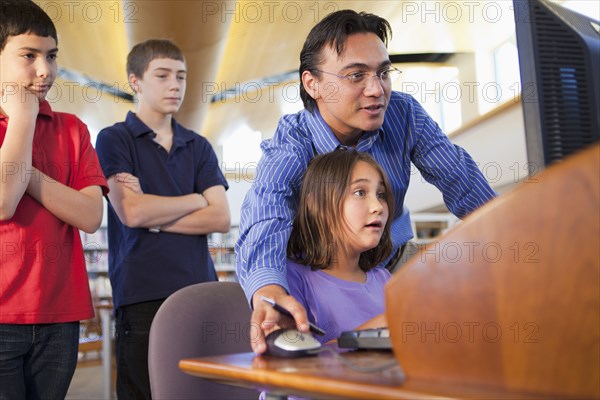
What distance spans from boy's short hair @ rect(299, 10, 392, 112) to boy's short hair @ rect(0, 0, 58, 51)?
1.98ft

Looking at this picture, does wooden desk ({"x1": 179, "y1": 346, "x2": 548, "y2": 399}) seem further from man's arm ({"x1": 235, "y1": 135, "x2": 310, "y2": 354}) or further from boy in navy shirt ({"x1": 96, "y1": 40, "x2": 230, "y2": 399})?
boy in navy shirt ({"x1": 96, "y1": 40, "x2": 230, "y2": 399})

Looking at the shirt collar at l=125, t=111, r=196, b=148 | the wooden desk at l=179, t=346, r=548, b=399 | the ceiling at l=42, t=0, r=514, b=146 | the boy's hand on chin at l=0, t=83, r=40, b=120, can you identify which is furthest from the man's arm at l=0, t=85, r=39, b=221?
the ceiling at l=42, t=0, r=514, b=146

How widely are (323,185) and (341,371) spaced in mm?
763

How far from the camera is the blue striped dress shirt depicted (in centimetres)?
113

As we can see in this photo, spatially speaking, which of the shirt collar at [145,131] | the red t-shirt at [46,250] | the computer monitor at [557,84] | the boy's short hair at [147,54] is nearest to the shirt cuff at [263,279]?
the computer monitor at [557,84]

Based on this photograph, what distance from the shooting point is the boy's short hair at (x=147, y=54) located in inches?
81.8

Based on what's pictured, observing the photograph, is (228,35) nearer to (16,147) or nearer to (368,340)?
(16,147)

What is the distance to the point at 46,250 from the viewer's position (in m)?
1.32

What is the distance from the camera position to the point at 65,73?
24.0ft

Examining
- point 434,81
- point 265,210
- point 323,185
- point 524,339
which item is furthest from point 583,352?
point 434,81

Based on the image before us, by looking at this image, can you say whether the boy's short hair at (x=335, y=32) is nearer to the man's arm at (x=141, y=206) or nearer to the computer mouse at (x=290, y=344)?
the man's arm at (x=141, y=206)

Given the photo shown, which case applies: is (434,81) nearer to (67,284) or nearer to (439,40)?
(439,40)

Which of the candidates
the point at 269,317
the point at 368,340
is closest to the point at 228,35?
the point at 269,317

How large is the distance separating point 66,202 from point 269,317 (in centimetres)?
75
